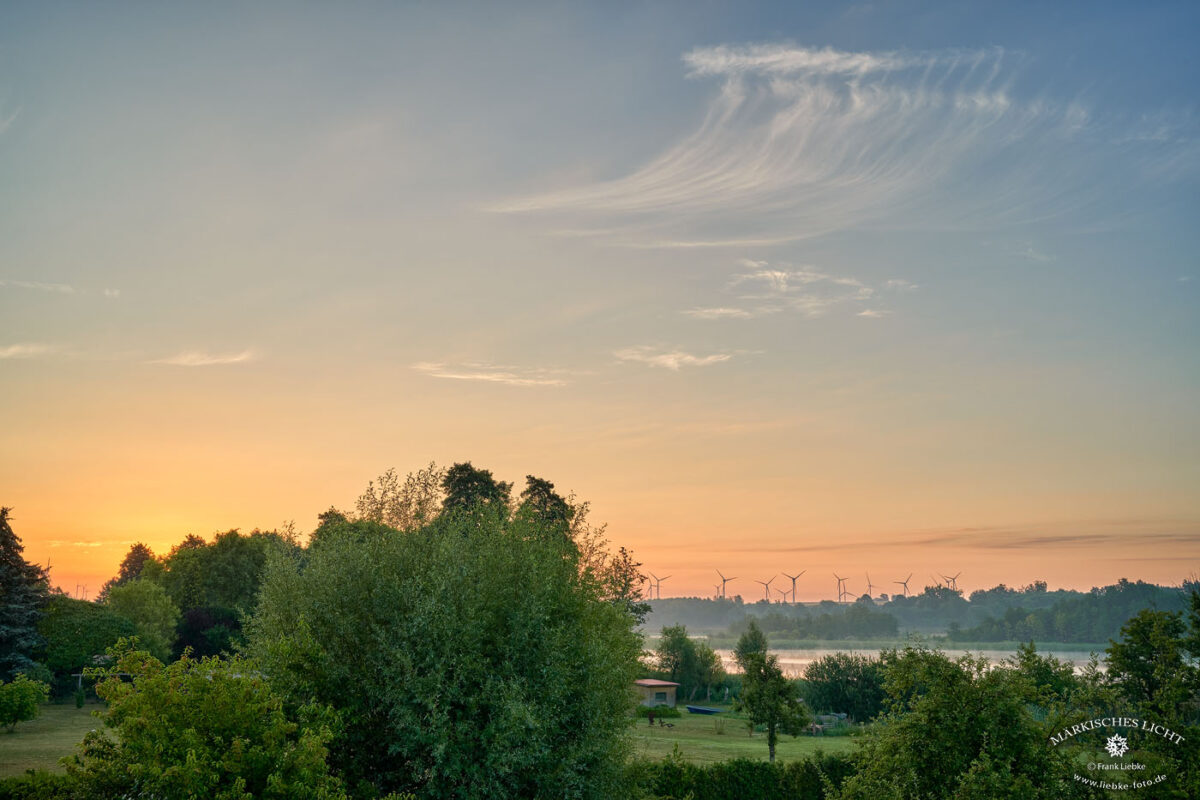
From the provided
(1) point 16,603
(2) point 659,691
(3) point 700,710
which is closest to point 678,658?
(2) point 659,691

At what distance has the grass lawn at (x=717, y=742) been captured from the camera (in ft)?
147

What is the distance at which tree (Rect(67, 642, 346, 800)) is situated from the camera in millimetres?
13711

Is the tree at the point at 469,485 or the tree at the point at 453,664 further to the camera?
the tree at the point at 469,485

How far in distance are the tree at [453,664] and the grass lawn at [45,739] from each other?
36.7 feet

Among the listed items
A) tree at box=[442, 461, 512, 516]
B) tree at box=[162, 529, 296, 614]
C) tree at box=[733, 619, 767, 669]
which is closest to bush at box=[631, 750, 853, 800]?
tree at box=[442, 461, 512, 516]

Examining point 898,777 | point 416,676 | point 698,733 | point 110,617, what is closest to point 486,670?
point 416,676

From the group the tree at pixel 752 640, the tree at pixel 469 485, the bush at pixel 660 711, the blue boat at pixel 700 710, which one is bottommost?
the blue boat at pixel 700 710

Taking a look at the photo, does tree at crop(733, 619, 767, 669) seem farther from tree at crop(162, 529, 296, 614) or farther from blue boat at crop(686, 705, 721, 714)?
tree at crop(162, 529, 296, 614)

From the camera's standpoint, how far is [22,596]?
57938 millimetres

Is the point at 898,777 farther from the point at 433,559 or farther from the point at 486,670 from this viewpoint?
the point at 433,559

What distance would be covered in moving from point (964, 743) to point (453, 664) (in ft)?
33.7

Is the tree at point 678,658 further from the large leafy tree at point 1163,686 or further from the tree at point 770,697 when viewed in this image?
the large leafy tree at point 1163,686

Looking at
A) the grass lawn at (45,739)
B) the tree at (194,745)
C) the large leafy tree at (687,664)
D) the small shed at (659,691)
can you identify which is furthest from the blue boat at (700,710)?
the tree at (194,745)

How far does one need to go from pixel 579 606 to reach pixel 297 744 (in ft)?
26.4
